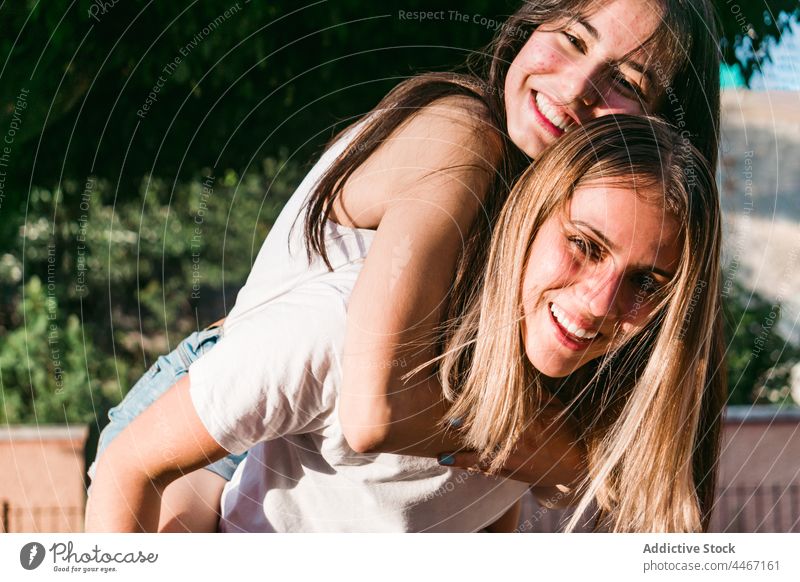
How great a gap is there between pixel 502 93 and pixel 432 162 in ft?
0.42

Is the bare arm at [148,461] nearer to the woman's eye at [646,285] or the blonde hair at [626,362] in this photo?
the blonde hair at [626,362]

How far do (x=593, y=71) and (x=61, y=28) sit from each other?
2.06 feet

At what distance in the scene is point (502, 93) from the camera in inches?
34.0

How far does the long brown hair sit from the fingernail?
148 mm

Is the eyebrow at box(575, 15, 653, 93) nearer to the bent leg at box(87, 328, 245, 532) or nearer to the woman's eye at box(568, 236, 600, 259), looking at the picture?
the woman's eye at box(568, 236, 600, 259)

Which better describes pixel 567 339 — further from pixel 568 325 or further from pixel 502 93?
pixel 502 93

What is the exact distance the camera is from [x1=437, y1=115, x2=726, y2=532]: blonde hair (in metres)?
0.81
